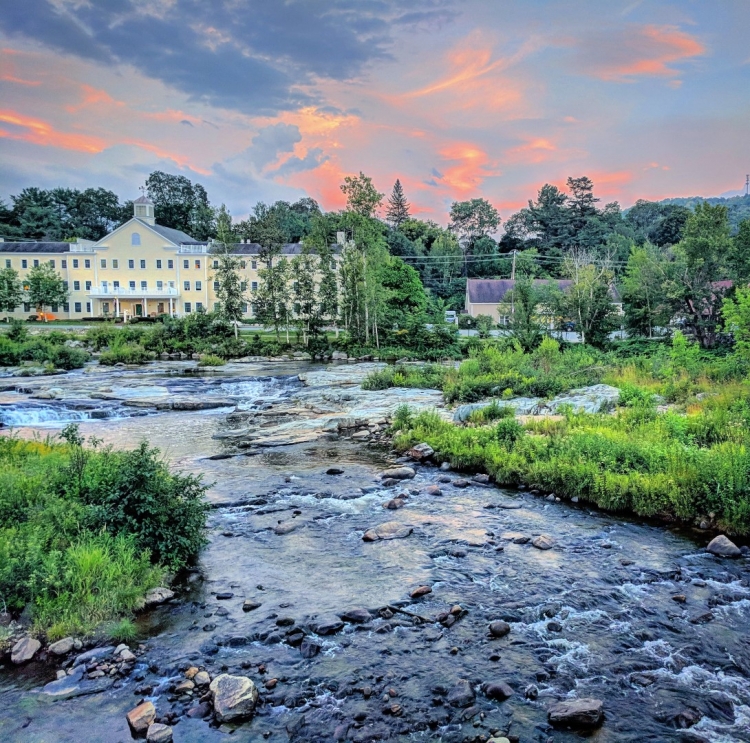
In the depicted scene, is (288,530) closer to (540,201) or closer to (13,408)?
(13,408)

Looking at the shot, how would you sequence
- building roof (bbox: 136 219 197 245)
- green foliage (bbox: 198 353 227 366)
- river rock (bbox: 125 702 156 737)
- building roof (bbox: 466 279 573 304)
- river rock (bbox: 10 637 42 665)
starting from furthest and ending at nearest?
building roof (bbox: 136 219 197 245), building roof (bbox: 466 279 573 304), green foliage (bbox: 198 353 227 366), river rock (bbox: 10 637 42 665), river rock (bbox: 125 702 156 737)

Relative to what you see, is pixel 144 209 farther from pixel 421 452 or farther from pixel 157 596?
pixel 157 596

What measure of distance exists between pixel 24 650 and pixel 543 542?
7478 millimetres

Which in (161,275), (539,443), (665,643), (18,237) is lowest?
(665,643)

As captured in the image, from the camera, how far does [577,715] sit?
5320 mm

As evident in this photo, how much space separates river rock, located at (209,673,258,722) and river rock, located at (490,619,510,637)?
2.90 meters

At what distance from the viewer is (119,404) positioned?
75.8 ft

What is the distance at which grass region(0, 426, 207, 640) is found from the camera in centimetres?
690

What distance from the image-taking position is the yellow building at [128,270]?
236 ft

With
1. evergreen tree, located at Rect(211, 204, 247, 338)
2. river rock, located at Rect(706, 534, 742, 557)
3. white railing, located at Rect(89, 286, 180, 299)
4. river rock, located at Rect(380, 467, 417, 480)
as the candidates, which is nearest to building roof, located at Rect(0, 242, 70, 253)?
white railing, located at Rect(89, 286, 180, 299)

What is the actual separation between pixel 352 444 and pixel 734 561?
10183mm

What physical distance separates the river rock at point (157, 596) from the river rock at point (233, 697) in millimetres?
2049

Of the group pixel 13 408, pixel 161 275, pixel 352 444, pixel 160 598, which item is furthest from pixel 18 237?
pixel 160 598

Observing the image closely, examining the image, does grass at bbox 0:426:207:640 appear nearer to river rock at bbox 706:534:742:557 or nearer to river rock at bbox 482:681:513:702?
river rock at bbox 482:681:513:702
